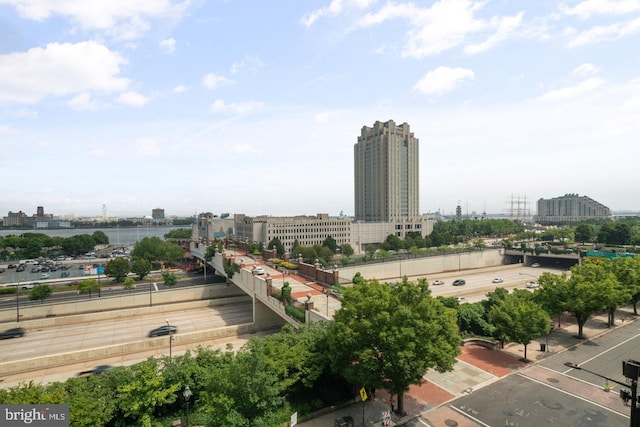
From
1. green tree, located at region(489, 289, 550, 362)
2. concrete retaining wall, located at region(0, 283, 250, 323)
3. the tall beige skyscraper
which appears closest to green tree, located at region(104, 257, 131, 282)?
concrete retaining wall, located at region(0, 283, 250, 323)

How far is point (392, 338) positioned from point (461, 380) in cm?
1092

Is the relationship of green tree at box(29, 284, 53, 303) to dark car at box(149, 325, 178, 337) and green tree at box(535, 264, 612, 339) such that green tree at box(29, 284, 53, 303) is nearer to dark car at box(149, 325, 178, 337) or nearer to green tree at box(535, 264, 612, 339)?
dark car at box(149, 325, 178, 337)

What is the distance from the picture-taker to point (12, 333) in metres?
46.6

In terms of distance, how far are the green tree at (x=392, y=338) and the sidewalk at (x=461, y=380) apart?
1.89 meters

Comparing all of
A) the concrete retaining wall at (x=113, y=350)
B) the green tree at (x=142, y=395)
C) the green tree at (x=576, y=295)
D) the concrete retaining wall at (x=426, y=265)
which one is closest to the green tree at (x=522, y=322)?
the green tree at (x=576, y=295)

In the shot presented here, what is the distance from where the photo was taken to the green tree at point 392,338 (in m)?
18.7

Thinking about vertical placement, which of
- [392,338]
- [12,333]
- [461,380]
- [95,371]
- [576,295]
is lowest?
[12,333]

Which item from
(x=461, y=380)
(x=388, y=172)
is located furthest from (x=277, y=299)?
(x=388, y=172)

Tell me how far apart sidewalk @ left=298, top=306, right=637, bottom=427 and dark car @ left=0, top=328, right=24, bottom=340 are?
47881mm

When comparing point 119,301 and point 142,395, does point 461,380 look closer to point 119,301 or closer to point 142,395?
point 142,395

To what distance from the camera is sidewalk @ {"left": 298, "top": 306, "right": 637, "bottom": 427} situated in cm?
2086

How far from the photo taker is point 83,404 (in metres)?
17.8

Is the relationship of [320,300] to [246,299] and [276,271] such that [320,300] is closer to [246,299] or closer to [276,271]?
[276,271]

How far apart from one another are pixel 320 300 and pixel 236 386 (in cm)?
2182
